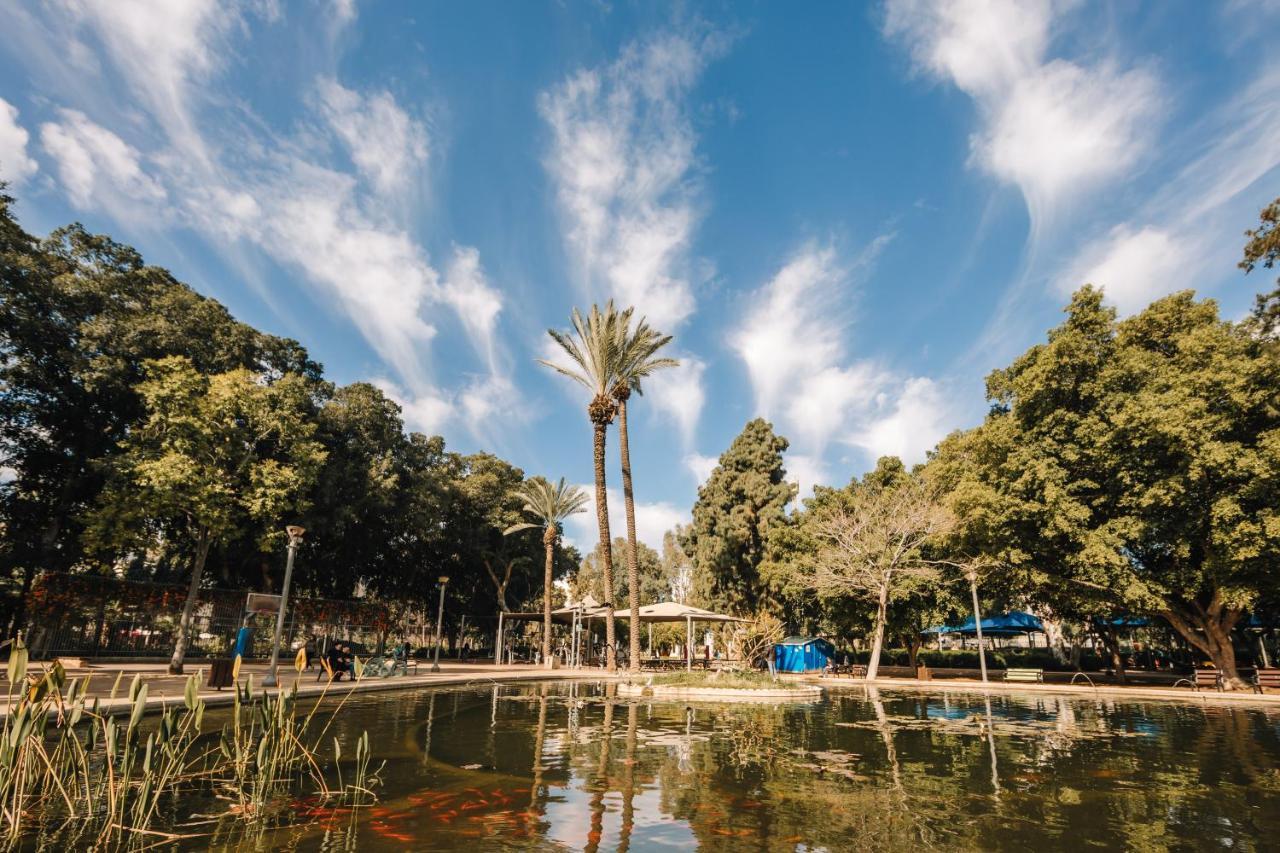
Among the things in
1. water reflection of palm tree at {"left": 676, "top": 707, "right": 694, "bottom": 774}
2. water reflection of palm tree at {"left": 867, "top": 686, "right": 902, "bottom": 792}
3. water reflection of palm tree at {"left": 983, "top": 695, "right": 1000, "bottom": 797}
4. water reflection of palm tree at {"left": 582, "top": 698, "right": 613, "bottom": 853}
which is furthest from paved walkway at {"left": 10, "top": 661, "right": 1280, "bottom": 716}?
water reflection of palm tree at {"left": 983, "top": 695, "right": 1000, "bottom": 797}

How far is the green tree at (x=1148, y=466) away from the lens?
20.3 metres

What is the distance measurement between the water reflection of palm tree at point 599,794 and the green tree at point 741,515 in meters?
31.4

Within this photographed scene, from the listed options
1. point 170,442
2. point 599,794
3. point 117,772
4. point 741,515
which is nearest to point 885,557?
point 741,515

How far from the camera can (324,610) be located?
30.5 m

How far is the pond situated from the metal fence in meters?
16.9

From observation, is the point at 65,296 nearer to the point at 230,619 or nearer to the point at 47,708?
the point at 230,619

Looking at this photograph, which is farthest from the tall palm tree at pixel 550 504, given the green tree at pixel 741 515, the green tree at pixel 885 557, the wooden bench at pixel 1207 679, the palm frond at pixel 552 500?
the wooden bench at pixel 1207 679

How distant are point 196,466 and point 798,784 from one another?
22.1m

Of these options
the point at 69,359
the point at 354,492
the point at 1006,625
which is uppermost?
the point at 69,359

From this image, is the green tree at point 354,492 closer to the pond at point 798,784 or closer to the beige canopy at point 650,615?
the beige canopy at point 650,615

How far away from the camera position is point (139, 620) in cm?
2475

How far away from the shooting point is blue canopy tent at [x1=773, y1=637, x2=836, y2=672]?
112 feet

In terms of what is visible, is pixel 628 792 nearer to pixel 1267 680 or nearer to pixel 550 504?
pixel 1267 680

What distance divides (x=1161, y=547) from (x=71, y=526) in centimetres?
4492
